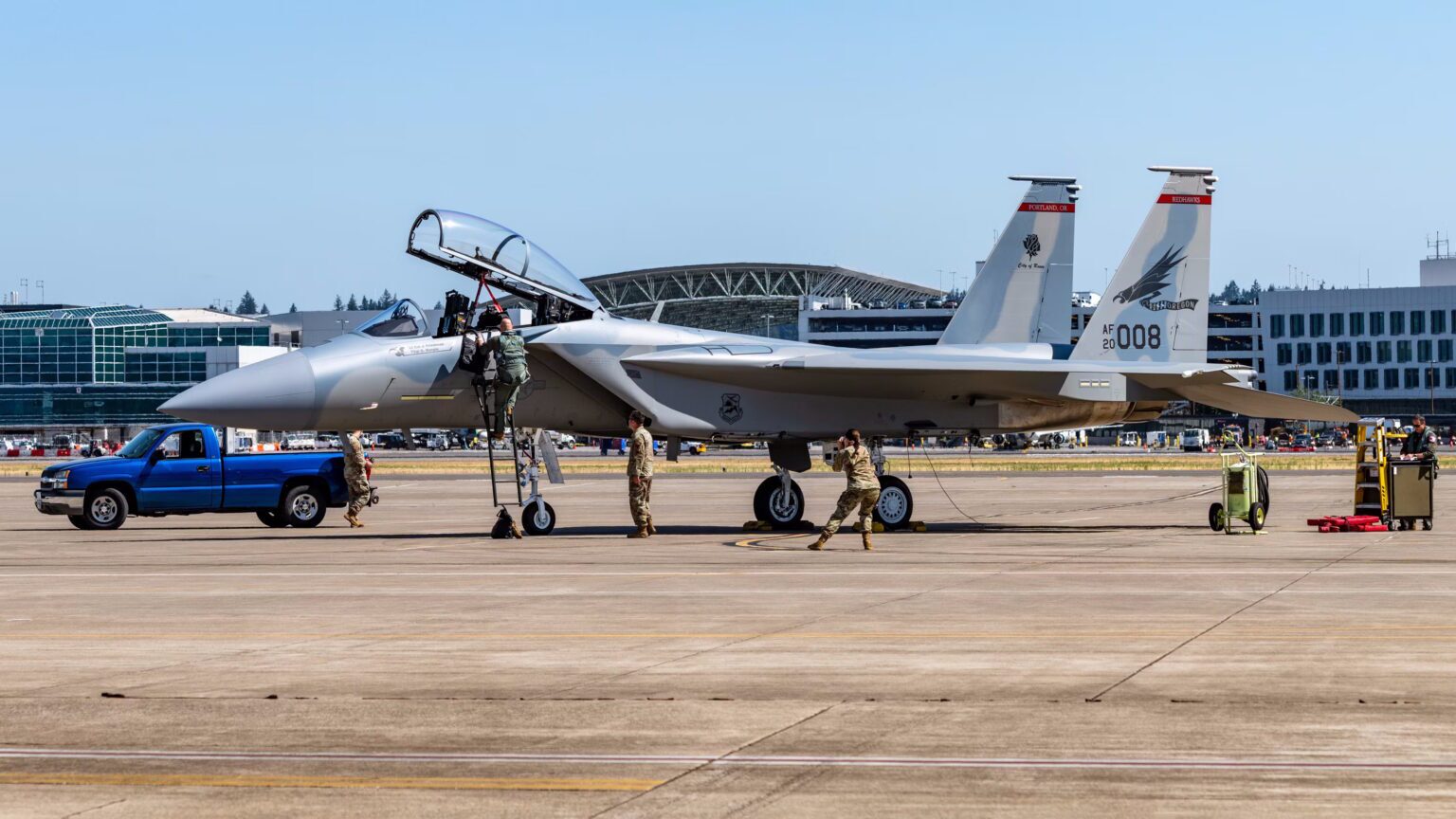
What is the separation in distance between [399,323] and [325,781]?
16.9 m

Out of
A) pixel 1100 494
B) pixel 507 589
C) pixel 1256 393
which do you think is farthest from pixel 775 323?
pixel 507 589

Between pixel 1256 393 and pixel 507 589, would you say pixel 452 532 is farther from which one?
pixel 1256 393

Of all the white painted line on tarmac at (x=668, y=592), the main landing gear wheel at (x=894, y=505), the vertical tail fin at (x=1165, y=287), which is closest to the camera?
the white painted line on tarmac at (x=668, y=592)

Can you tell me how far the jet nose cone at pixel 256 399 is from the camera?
2234 cm

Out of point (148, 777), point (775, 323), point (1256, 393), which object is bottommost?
point (148, 777)

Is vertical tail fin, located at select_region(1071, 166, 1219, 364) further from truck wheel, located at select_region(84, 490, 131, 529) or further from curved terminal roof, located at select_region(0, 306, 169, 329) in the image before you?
curved terminal roof, located at select_region(0, 306, 169, 329)

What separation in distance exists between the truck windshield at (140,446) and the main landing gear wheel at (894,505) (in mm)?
13680

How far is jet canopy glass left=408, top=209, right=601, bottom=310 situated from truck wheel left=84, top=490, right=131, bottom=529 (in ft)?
30.4

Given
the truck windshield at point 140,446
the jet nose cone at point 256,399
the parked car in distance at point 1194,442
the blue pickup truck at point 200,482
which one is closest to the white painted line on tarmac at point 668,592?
the jet nose cone at point 256,399

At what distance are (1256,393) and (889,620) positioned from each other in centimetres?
1504

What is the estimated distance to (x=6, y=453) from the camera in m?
113

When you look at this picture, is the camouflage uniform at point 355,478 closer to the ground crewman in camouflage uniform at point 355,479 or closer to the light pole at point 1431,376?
the ground crewman in camouflage uniform at point 355,479

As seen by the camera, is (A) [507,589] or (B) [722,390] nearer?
(A) [507,589]

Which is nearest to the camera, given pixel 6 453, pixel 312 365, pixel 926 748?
pixel 926 748
